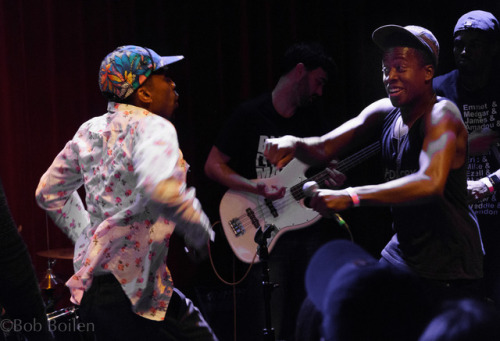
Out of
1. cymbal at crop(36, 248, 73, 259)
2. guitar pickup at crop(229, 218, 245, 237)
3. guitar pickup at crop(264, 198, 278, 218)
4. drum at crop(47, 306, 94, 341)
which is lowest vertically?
drum at crop(47, 306, 94, 341)

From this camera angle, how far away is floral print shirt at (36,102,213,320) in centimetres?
249

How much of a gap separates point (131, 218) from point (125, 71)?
68 cm

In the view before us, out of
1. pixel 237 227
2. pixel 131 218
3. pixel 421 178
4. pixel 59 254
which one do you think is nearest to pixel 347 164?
pixel 237 227

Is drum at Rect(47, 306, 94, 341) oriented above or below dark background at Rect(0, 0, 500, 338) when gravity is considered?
below

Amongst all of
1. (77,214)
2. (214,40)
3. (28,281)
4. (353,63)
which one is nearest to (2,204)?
(28,281)

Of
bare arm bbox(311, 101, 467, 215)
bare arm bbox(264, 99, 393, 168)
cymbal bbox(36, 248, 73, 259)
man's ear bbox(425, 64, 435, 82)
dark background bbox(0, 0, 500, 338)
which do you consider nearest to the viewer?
bare arm bbox(311, 101, 467, 215)

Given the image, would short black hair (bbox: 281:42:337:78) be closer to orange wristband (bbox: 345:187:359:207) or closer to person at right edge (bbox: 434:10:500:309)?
person at right edge (bbox: 434:10:500:309)

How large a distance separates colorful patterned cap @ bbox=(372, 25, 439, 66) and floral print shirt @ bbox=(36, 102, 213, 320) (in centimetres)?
114

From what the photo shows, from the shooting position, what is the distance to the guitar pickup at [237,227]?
15.2 ft

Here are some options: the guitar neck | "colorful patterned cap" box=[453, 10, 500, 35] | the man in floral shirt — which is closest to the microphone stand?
the guitar neck

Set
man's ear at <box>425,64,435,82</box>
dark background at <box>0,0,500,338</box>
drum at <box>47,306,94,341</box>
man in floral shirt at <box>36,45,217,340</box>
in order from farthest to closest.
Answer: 1. dark background at <box>0,0,500,338</box>
2. drum at <box>47,306,94,341</box>
3. man's ear at <box>425,64,435,82</box>
4. man in floral shirt at <box>36,45,217,340</box>

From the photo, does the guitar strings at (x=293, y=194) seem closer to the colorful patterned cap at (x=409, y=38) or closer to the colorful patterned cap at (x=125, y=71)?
the colorful patterned cap at (x=409, y=38)

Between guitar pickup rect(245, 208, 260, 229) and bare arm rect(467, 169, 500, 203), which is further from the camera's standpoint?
guitar pickup rect(245, 208, 260, 229)

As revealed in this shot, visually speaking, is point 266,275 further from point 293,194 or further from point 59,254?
point 59,254
